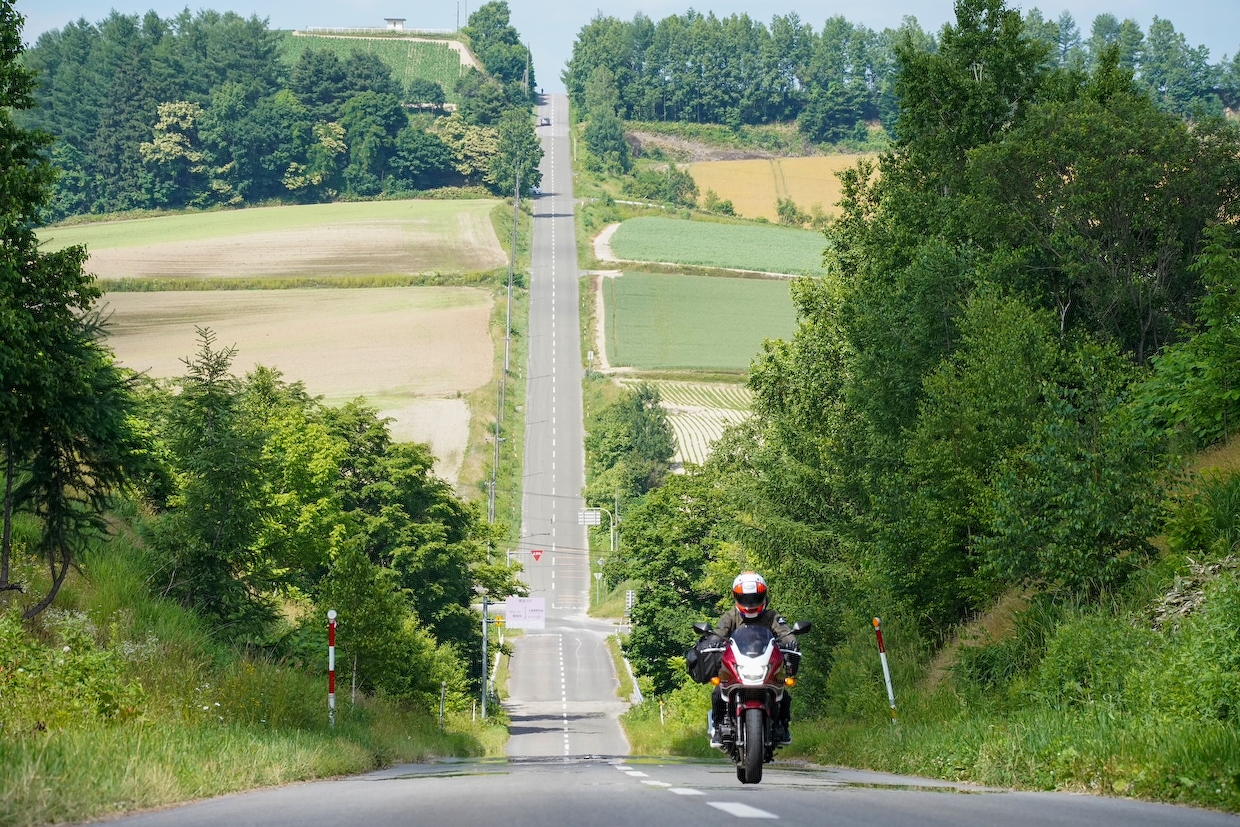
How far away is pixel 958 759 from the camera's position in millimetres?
16797

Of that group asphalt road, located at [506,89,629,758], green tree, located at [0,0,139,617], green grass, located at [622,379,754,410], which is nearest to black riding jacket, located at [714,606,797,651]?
green tree, located at [0,0,139,617]

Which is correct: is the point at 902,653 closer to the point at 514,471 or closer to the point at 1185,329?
the point at 1185,329

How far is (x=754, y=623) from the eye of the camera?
14766mm

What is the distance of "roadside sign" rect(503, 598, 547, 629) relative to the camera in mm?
101812

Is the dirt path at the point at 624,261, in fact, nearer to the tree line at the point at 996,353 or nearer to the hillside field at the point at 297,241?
the hillside field at the point at 297,241


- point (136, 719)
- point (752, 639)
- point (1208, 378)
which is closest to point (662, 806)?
point (752, 639)

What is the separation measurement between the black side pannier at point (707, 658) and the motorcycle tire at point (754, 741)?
700 mm

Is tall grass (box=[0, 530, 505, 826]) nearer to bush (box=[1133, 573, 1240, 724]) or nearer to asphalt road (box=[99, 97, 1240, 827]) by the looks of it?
asphalt road (box=[99, 97, 1240, 827])

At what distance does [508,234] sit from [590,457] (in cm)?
6073

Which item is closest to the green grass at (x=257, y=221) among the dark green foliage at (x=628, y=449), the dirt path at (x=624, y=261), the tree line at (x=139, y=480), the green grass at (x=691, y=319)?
the dirt path at (x=624, y=261)

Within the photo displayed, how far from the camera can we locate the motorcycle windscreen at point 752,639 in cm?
1436

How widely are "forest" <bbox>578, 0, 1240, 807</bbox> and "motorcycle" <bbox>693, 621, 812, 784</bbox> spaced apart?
254 centimetres

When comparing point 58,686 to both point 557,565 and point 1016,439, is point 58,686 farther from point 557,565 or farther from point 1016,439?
point 557,565

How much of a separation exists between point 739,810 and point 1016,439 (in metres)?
22.8
